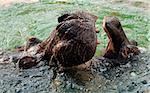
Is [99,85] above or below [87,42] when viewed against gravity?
below

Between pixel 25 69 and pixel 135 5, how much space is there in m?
4.78

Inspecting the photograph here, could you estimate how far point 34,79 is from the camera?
5.73 meters

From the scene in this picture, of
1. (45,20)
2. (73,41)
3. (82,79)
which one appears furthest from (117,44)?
(45,20)

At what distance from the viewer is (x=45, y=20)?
29.2ft

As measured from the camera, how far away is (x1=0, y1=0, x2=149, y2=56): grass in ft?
25.3

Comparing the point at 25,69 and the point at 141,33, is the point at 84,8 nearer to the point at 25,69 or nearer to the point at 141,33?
the point at 141,33

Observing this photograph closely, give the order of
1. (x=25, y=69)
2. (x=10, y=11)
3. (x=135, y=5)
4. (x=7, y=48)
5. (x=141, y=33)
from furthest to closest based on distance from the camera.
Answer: (x=135, y=5), (x=10, y=11), (x=141, y=33), (x=7, y=48), (x=25, y=69)

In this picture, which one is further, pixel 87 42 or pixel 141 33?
pixel 141 33

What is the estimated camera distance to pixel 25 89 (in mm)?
5523

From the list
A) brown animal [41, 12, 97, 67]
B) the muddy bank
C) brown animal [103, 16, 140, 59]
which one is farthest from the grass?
brown animal [41, 12, 97, 67]

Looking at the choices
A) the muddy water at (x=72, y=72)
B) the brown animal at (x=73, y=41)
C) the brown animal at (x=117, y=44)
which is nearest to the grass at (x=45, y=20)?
the muddy water at (x=72, y=72)

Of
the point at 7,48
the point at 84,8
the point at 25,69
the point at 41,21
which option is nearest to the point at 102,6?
the point at 84,8

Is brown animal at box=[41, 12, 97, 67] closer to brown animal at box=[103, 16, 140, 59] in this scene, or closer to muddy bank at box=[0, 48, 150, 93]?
muddy bank at box=[0, 48, 150, 93]

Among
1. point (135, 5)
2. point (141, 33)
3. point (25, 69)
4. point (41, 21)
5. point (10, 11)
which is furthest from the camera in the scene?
point (135, 5)
